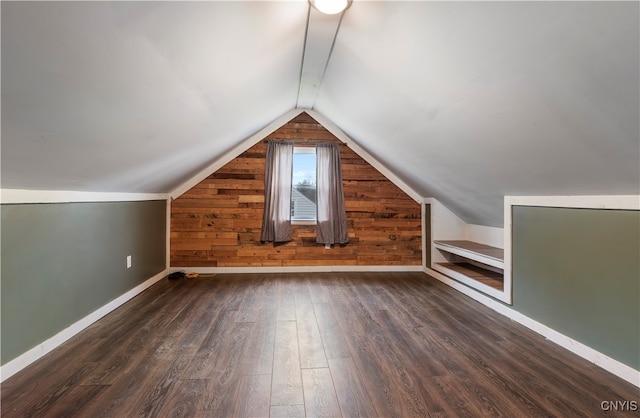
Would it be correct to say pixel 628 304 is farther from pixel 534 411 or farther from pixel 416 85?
pixel 416 85

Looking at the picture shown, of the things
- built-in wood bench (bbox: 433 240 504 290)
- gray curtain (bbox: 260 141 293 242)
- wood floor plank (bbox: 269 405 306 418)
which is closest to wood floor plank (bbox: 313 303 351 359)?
wood floor plank (bbox: 269 405 306 418)

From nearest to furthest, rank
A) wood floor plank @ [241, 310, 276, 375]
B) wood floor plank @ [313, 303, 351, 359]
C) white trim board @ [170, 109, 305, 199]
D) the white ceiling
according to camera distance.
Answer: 1. the white ceiling
2. wood floor plank @ [241, 310, 276, 375]
3. wood floor plank @ [313, 303, 351, 359]
4. white trim board @ [170, 109, 305, 199]

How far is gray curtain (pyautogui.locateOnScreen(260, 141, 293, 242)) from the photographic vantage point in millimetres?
4121

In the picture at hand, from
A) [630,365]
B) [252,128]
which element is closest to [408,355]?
[630,365]

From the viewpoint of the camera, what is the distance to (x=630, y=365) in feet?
5.52

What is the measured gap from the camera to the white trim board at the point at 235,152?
4102 millimetres

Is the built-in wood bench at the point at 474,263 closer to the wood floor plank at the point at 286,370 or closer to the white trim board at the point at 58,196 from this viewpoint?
the wood floor plank at the point at 286,370

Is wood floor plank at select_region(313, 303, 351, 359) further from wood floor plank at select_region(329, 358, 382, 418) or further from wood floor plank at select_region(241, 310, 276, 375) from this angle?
wood floor plank at select_region(241, 310, 276, 375)

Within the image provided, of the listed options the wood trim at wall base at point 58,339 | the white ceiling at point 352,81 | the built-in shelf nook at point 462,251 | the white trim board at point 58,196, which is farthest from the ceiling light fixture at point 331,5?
the wood trim at wall base at point 58,339

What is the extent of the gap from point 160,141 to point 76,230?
0.93 metres

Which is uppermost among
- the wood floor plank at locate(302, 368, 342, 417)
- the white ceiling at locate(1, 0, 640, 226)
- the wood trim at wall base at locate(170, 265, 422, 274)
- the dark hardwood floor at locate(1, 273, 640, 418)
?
the white ceiling at locate(1, 0, 640, 226)

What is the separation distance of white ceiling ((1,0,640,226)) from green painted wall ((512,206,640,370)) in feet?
0.65

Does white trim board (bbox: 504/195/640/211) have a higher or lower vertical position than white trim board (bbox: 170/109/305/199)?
lower

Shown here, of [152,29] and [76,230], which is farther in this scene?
[76,230]
